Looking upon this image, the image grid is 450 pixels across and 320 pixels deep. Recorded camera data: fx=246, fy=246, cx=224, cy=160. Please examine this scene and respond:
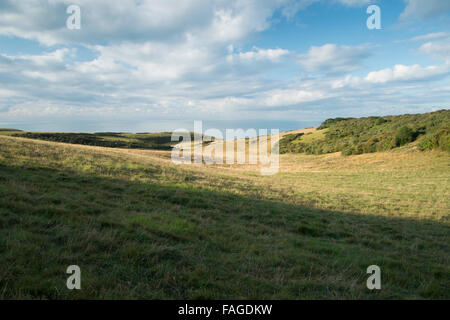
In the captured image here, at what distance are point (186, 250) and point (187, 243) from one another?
0.48 m

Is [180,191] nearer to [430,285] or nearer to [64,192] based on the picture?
[64,192]

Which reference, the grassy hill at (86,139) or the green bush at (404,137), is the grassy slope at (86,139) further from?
the green bush at (404,137)

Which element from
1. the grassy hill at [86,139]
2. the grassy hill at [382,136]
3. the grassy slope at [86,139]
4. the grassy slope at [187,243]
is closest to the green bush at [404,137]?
the grassy hill at [382,136]

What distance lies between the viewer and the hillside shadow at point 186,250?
401 cm

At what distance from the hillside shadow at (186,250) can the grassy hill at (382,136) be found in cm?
4002

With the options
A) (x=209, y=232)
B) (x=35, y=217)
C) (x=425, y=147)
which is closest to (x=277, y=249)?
(x=209, y=232)

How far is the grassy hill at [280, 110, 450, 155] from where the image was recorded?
4066 cm

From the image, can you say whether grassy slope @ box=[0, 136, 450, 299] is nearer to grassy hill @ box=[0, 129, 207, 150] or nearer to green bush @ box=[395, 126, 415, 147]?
green bush @ box=[395, 126, 415, 147]

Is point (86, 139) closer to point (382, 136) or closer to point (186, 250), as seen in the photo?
point (382, 136)

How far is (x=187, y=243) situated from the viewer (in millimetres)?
6000

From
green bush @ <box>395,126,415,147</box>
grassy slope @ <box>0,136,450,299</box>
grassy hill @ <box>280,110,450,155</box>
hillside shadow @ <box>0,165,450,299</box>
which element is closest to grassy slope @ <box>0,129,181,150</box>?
grassy hill @ <box>280,110,450,155</box>

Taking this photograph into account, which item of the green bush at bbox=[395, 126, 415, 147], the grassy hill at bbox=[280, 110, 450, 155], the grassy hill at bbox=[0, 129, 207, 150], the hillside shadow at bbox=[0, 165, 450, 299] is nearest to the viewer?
the hillside shadow at bbox=[0, 165, 450, 299]

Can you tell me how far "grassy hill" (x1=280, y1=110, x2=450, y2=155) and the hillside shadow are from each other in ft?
131

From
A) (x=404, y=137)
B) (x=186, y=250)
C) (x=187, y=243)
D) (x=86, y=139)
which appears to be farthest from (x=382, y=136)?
(x=86, y=139)
